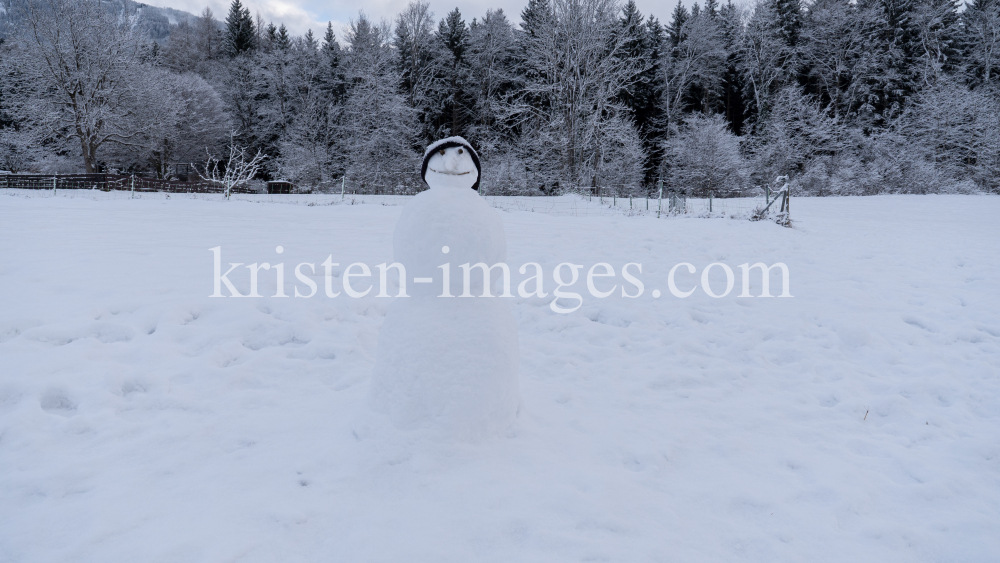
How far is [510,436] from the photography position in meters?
3.16

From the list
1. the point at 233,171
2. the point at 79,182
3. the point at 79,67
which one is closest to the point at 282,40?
the point at 79,67

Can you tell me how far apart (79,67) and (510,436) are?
32546mm

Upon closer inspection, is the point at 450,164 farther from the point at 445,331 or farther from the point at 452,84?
the point at 452,84

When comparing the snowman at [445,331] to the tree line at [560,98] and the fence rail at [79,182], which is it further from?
the fence rail at [79,182]

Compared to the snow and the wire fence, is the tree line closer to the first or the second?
the wire fence

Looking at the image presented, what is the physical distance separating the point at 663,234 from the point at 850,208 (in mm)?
12273

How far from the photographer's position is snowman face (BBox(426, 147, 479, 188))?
3.09 metres

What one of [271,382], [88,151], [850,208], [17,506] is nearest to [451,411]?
[271,382]

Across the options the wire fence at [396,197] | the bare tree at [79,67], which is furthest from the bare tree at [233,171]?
the bare tree at [79,67]

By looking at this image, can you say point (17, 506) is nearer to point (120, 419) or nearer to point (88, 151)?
point (120, 419)

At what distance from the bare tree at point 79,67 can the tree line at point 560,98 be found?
11 cm

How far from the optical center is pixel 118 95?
82.4 feet

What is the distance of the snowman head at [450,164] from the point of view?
3.09 metres

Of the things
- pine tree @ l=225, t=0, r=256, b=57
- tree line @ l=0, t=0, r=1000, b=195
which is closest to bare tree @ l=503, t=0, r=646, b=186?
tree line @ l=0, t=0, r=1000, b=195
